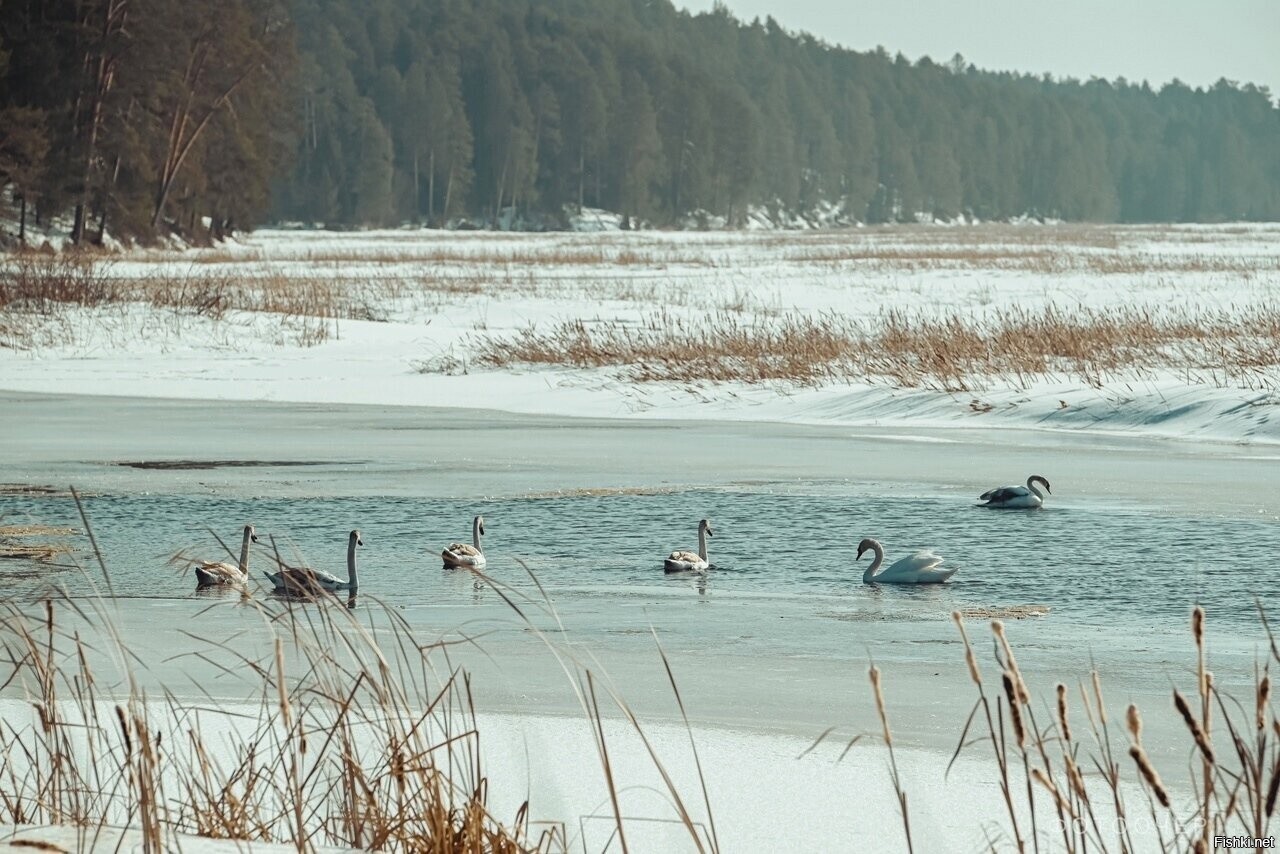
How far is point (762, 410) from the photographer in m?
17.4

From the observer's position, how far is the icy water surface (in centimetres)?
743

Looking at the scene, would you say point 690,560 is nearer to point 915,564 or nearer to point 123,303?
point 915,564

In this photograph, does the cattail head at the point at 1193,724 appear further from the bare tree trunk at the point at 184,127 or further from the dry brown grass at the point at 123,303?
the bare tree trunk at the point at 184,127

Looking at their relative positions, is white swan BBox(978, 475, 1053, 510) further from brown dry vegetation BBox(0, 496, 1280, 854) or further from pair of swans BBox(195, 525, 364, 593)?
pair of swans BBox(195, 525, 364, 593)

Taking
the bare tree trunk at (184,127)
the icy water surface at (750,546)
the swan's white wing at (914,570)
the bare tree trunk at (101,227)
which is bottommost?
the icy water surface at (750,546)

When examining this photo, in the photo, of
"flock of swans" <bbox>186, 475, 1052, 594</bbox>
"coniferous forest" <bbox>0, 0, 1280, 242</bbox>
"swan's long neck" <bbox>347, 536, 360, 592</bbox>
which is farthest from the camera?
"coniferous forest" <bbox>0, 0, 1280, 242</bbox>

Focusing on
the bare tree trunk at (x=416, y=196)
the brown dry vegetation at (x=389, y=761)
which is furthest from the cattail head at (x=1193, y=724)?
the bare tree trunk at (x=416, y=196)

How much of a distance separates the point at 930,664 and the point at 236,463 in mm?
7953

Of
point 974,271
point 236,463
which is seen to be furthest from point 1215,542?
point 974,271

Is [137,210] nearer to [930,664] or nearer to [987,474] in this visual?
[987,474]

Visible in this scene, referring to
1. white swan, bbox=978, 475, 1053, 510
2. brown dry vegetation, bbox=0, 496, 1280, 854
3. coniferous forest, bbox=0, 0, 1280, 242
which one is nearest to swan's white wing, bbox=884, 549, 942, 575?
brown dry vegetation, bbox=0, 496, 1280, 854

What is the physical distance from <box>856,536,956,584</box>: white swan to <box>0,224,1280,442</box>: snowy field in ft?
24.6

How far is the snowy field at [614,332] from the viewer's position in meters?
16.6

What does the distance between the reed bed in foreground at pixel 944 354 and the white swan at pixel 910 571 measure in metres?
9.48
